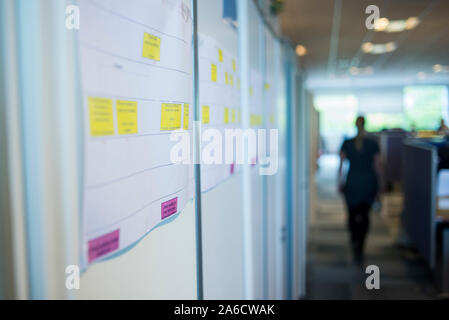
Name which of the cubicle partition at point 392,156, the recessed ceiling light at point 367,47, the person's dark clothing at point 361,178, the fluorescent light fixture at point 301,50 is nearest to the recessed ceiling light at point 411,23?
the person's dark clothing at point 361,178

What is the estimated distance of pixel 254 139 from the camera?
1413 millimetres

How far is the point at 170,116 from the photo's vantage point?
718 mm

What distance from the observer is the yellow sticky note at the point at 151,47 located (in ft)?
2.00

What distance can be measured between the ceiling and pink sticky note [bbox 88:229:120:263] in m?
1.27

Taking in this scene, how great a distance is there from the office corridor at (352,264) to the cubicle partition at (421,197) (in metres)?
0.18

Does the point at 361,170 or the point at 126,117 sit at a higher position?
Result: the point at 126,117

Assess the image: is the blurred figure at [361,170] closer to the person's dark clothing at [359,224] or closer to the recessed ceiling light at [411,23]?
the person's dark clothing at [359,224]

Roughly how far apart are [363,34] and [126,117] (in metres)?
5.09

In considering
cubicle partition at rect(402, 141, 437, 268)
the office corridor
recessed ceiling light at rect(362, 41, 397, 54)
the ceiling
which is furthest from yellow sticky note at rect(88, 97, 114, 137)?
recessed ceiling light at rect(362, 41, 397, 54)

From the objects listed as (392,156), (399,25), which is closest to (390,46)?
(399,25)

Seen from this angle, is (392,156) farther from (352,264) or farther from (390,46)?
(352,264)

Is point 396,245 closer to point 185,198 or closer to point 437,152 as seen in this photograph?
point 437,152

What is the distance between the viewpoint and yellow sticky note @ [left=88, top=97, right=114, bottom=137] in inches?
18.3

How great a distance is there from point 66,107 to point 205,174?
531 millimetres
